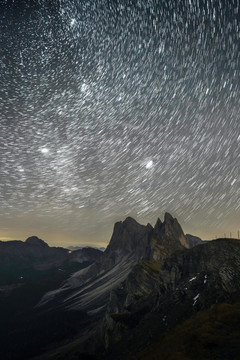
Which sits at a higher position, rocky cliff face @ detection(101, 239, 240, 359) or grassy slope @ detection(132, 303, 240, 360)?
rocky cliff face @ detection(101, 239, 240, 359)

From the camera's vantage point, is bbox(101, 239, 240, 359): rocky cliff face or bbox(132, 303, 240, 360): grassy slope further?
bbox(101, 239, 240, 359): rocky cliff face

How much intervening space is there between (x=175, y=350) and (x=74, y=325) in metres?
160

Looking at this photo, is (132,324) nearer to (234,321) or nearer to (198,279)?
(198,279)

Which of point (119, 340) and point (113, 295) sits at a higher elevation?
point (113, 295)

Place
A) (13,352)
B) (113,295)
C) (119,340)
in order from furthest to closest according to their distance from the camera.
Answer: (13,352) → (113,295) → (119,340)

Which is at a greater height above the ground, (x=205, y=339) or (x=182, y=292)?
(x=182, y=292)

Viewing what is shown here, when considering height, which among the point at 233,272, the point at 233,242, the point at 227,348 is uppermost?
the point at 233,242

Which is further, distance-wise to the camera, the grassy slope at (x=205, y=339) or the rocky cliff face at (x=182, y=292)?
the rocky cliff face at (x=182, y=292)

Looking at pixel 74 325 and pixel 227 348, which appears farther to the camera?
pixel 74 325

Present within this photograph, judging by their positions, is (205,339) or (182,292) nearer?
(205,339)

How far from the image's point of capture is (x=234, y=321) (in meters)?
43.2

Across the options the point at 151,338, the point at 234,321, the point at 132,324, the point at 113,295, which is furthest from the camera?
the point at 113,295

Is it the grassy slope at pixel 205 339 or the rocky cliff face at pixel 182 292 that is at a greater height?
the rocky cliff face at pixel 182 292

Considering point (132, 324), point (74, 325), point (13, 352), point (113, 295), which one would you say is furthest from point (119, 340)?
point (13, 352)
